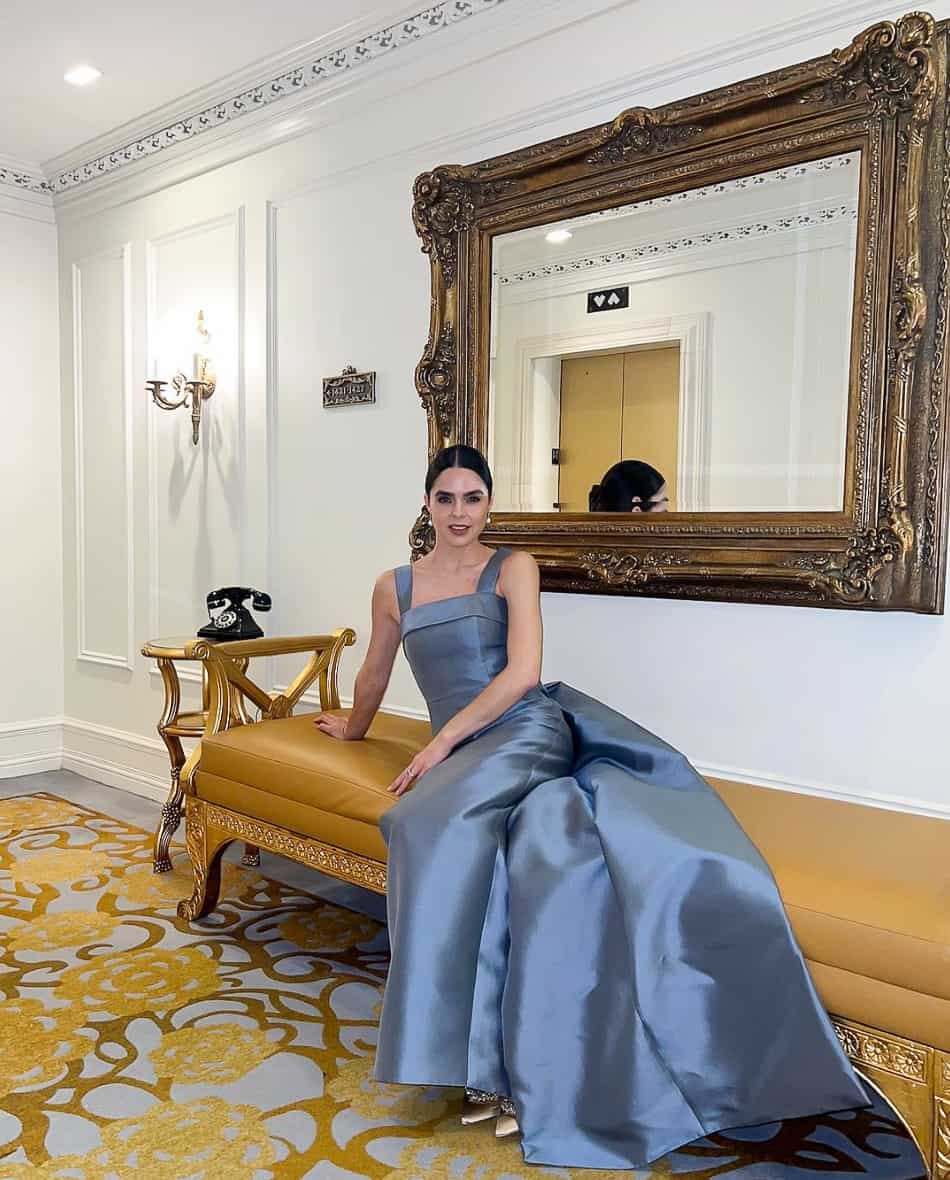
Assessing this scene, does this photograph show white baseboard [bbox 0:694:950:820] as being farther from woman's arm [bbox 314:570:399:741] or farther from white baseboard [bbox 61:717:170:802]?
woman's arm [bbox 314:570:399:741]

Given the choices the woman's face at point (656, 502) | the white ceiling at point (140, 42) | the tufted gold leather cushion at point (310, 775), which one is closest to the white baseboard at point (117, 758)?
the tufted gold leather cushion at point (310, 775)

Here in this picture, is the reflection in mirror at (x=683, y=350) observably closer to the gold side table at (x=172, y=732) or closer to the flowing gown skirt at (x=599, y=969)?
the flowing gown skirt at (x=599, y=969)

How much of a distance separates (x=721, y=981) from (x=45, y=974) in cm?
188

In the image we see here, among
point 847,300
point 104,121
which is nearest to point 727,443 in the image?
point 847,300

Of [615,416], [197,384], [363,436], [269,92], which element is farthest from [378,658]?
[269,92]

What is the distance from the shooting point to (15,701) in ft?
16.6

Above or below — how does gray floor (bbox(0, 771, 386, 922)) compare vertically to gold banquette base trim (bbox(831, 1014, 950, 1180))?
below

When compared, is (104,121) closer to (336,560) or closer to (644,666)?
(336,560)

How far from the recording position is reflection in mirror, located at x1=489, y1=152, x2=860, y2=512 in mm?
2576

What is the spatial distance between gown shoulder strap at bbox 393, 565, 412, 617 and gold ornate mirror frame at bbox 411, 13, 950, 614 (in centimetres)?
47

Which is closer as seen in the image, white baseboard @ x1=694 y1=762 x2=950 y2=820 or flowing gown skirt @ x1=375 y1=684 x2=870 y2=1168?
flowing gown skirt @ x1=375 y1=684 x2=870 y2=1168

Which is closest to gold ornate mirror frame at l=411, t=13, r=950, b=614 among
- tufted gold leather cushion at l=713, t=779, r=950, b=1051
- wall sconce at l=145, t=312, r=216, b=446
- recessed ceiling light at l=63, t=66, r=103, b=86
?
tufted gold leather cushion at l=713, t=779, r=950, b=1051

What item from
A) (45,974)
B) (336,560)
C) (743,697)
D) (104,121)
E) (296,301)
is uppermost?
(104,121)

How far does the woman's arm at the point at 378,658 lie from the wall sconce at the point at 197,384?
1.80 m
